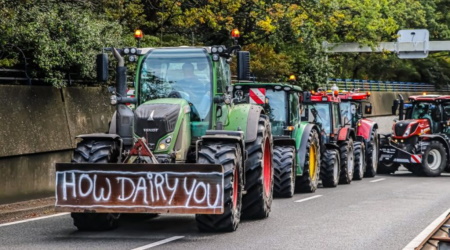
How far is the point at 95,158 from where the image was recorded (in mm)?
13070

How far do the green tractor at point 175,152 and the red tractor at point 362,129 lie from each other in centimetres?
1418

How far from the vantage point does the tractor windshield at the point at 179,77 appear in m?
14.2

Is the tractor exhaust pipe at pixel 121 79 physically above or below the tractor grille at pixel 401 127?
above

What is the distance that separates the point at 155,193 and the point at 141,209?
0.92 ft

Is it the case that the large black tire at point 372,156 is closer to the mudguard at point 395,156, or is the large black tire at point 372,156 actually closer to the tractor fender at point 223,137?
the mudguard at point 395,156

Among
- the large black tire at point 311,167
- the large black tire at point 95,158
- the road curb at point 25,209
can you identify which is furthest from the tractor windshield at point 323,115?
the large black tire at point 95,158

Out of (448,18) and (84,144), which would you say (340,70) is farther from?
(84,144)

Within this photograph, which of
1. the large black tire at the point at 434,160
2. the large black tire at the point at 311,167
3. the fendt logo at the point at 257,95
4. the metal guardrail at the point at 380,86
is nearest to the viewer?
the fendt logo at the point at 257,95

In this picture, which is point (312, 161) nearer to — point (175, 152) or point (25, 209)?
point (25, 209)

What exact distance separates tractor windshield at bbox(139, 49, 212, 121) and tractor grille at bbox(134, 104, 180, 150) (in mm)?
757

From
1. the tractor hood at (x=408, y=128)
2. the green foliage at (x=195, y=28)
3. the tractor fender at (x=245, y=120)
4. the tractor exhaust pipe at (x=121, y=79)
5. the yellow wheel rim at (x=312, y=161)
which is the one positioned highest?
the green foliage at (x=195, y=28)

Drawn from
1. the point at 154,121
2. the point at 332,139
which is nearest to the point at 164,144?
the point at 154,121

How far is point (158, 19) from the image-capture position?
94.6 ft

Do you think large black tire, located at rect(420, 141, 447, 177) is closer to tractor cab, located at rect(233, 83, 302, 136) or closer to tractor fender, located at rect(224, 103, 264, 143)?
tractor cab, located at rect(233, 83, 302, 136)
